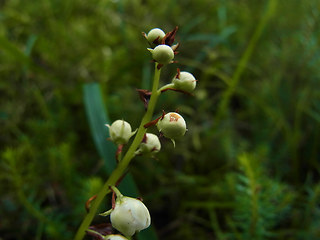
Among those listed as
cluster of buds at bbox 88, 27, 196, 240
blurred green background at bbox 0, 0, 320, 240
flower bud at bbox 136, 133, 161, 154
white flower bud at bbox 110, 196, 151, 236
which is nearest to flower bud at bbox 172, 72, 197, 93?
cluster of buds at bbox 88, 27, 196, 240

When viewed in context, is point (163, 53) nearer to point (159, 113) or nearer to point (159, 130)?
point (159, 130)

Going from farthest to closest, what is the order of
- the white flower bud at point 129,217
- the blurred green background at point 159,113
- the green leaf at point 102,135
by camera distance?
the blurred green background at point 159,113, the green leaf at point 102,135, the white flower bud at point 129,217

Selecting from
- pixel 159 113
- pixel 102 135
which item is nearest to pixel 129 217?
pixel 102 135

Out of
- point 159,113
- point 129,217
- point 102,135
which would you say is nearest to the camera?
point 129,217

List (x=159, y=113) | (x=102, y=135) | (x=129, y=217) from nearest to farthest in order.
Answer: (x=129, y=217) < (x=102, y=135) < (x=159, y=113)

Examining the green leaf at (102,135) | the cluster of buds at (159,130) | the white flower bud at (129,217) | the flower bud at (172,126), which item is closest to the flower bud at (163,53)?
the cluster of buds at (159,130)

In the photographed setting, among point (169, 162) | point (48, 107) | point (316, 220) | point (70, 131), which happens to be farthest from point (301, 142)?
point (48, 107)

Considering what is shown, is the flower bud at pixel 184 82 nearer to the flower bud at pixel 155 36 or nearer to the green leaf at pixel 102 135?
the flower bud at pixel 155 36

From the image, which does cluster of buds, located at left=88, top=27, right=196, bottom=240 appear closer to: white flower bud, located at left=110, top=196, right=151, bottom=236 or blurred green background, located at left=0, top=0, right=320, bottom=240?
white flower bud, located at left=110, top=196, right=151, bottom=236

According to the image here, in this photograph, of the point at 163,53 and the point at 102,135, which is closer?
the point at 163,53
